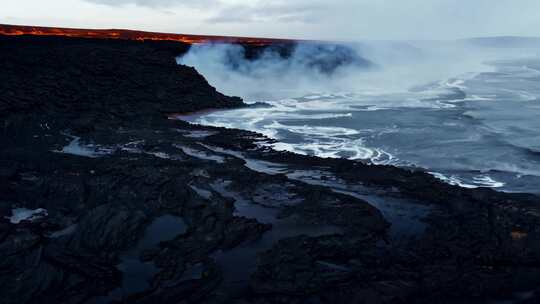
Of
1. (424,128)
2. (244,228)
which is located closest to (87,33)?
(424,128)

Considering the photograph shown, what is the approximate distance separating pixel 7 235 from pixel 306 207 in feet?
23.1

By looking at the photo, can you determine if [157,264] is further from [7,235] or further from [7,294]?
[7,235]

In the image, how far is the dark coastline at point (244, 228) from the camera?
809 cm

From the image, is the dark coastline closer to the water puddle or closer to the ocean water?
the water puddle

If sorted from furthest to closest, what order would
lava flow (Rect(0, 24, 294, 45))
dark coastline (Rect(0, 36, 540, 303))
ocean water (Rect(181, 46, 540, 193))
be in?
lava flow (Rect(0, 24, 294, 45))
ocean water (Rect(181, 46, 540, 193))
dark coastline (Rect(0, 36, 540, 303))

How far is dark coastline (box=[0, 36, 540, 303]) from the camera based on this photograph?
26.5ft

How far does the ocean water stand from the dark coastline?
2.75m

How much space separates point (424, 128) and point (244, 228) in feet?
53.4

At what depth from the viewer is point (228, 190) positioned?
510 inches

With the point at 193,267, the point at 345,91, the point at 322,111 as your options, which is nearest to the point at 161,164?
the point at 193,267

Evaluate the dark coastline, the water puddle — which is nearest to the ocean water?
the dark coastline

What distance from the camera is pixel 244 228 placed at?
1039cm

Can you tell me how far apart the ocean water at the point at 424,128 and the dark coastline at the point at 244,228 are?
2.75 metres

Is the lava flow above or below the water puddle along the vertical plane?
above
